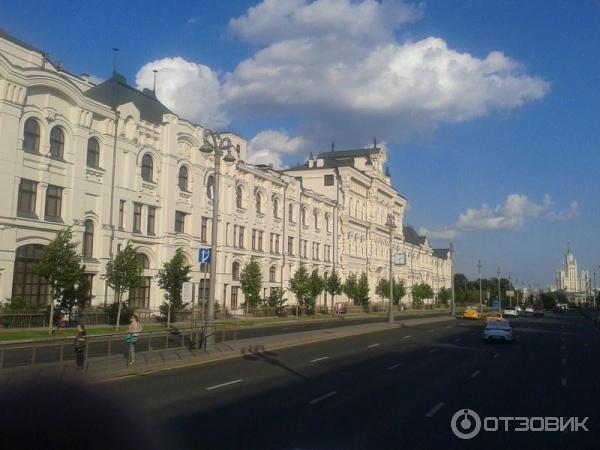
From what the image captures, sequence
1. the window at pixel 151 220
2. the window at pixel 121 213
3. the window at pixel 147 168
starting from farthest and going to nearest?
the window at pixel 151 220 → the window at pixel 147 168 → the window at pixel 121 213

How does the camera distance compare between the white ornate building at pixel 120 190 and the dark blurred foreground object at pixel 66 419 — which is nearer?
the dark blurred foreground object at pixel 66 419

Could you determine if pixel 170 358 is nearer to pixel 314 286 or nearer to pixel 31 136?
pixel 31 136

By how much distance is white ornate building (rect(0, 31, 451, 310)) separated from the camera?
1350 inches

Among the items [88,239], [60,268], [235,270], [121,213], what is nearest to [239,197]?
[235,270]

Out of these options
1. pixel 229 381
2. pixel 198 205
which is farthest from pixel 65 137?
pixel 229 381

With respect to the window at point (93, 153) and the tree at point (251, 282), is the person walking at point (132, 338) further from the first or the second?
the tree at point (251, 282)

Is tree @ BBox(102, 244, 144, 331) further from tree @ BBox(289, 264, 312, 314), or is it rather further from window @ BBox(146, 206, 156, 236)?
tree @ BBox(289, 264, 312, 314)

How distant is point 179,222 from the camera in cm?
4831

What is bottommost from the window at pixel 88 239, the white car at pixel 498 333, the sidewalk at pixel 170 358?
the sidewalk at pixel 170 358

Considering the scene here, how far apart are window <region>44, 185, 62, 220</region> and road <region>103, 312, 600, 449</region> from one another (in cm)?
1951

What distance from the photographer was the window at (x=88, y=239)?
38.9m

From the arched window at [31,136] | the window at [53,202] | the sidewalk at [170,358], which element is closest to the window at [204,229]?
the window at [53,202]

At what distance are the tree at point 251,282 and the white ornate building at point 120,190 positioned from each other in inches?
84.3

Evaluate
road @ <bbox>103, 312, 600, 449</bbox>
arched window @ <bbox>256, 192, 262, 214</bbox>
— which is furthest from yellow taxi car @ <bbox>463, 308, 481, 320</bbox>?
road @ <bbox>103, 312, 600, 449</bbox>
